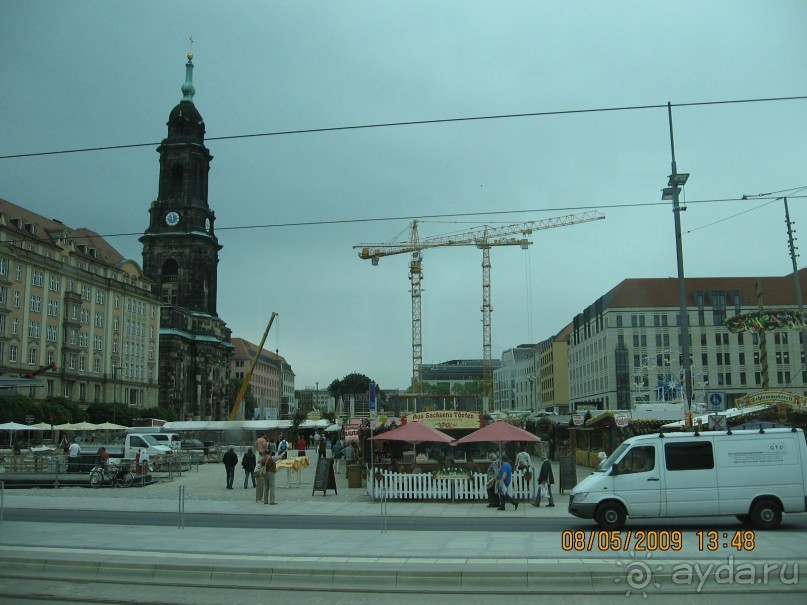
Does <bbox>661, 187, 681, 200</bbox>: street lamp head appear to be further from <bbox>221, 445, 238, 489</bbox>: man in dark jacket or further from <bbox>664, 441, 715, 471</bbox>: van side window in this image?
<bbox>221, 445, 238, 489</bbox>: man in dark jacket

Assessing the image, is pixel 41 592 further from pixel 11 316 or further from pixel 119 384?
pixel 119 384

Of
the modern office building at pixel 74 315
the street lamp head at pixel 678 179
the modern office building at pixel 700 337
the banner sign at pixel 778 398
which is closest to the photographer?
the street lamp head at pixel 678 179

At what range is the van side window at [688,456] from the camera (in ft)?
52.9

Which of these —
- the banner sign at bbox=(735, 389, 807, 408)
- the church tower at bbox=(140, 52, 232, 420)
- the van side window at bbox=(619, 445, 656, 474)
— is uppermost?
the church tower at bbox=(140, 52, 232, 420)

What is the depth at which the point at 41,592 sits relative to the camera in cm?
1042

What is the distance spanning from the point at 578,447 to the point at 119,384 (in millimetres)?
60280

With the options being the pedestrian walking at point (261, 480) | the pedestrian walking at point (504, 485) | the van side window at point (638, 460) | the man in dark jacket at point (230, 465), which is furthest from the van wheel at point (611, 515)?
the man in dark jacket at point (230, 465)

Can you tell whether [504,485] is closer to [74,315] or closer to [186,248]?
[74,315]

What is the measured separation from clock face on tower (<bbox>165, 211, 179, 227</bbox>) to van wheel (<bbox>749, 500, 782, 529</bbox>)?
10389 centimetres

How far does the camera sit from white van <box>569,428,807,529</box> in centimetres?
1591

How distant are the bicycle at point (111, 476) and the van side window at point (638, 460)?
21437mm

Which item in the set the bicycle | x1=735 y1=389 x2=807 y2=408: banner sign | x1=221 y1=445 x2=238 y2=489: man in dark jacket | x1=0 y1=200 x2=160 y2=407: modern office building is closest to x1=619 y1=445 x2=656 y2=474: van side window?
x1=735 y1=389 x2=807 y2=408: banner sign

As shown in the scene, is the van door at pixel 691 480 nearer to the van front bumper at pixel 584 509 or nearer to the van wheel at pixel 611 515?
the van wheel at pixel 611 515
